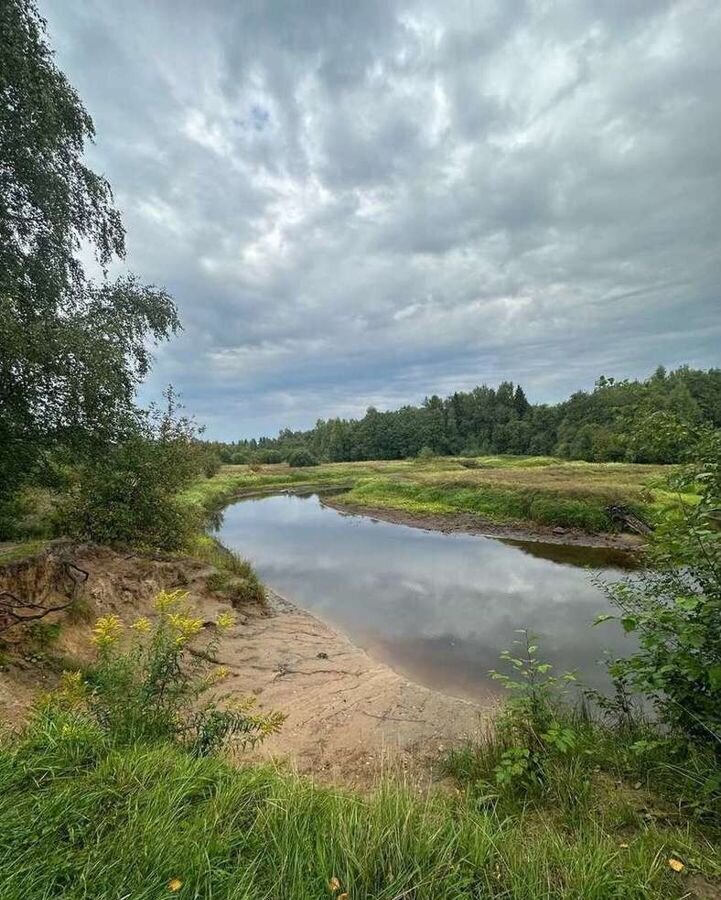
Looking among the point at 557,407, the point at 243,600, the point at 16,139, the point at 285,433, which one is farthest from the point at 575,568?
the point at 285,433

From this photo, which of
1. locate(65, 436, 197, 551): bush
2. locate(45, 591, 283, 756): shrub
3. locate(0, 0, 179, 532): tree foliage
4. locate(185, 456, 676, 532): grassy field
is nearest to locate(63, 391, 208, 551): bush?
locate(65, 436, 197, 551): bush

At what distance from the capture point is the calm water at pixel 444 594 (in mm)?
9898

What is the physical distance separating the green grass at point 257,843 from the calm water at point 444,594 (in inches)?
239

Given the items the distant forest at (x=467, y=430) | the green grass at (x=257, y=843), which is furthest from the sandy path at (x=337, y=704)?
the distant forest at (x=467, y=430)

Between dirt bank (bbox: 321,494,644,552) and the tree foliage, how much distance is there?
18.5 m

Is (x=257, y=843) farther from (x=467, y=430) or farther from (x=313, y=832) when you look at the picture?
(x=467, y=430)

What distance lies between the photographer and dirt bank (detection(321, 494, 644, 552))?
71.6ft

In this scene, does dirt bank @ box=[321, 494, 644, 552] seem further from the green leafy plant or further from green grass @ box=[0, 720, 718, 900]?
green grass @ box=[0, 720, 718, 900]

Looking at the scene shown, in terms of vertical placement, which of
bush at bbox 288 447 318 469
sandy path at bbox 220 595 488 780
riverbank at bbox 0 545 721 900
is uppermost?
bush at bbox 288 447 318 469

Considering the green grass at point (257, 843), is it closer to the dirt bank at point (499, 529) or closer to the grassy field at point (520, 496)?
the grassy field at point (520, 496)

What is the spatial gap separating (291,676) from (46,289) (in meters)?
8.88

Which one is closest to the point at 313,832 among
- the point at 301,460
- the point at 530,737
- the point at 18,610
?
the point at 530,737

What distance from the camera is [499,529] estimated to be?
85.7ft

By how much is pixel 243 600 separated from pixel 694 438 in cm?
1109
